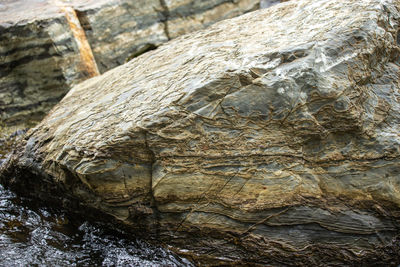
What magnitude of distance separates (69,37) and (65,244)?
11.8 feet

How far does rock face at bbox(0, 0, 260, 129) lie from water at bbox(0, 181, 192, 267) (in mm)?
2621

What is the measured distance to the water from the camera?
3109 millimetres

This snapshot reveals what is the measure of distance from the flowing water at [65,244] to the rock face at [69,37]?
2.60 m

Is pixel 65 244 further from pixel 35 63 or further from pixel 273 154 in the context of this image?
pixel 35 63

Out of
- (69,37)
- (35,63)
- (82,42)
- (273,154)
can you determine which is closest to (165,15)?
(82,42)

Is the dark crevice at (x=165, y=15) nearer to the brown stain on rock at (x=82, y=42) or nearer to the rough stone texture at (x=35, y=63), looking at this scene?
the brown stain on rock at (x=82, y=42)

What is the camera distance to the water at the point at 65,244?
10.2 feet

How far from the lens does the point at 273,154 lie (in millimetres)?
2973

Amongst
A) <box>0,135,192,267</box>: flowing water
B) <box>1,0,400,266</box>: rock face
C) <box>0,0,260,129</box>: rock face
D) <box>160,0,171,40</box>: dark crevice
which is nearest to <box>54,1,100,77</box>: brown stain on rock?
<box>0,0,260,129</box>: rock face

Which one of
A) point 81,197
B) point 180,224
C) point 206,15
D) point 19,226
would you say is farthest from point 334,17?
point 206,15

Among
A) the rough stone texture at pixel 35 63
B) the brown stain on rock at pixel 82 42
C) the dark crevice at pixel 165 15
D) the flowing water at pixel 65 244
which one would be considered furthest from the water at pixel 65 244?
the dark crevice at pixel 165 15

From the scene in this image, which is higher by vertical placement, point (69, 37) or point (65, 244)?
point (69, 37)

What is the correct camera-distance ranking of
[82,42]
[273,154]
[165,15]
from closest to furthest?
[273,154]
[82,42]
[165,15]

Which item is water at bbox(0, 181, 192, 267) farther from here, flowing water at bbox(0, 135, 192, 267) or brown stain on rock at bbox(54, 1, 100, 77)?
brown stain on rock at bbox(54, 1, 100, 77)
